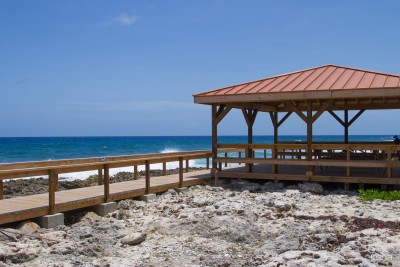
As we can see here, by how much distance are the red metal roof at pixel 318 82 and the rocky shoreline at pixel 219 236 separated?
3300 mm

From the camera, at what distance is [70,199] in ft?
29.8

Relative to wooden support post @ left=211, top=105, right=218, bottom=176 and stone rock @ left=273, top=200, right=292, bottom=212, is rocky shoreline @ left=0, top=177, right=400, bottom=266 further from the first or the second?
wooden support post @ left=211, top=105, right=218, bottom=176

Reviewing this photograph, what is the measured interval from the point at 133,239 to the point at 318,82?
26.3ft

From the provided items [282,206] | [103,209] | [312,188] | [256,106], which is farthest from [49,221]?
[256,106]

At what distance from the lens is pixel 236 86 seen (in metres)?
14.5

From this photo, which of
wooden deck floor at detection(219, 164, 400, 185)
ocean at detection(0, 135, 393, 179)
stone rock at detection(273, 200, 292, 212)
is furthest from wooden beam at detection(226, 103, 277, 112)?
ocean at detection(0, 135, 393, 179)

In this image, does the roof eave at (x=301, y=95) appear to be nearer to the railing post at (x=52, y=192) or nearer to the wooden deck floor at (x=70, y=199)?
the wooden deck floor at (x=70, y=199)

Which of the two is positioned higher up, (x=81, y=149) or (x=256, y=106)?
(x=256, y=106)

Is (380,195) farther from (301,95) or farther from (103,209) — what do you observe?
(103,209)

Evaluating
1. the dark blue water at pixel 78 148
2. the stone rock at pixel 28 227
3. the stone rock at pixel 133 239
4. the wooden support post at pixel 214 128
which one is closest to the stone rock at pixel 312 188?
the wooden support post at pixel 214 128

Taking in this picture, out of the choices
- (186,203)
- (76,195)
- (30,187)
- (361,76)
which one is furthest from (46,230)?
(361,76)

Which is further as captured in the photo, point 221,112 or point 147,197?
point 221,112

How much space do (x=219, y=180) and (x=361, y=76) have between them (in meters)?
5.21

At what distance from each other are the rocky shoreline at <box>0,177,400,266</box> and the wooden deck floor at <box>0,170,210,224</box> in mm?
236
